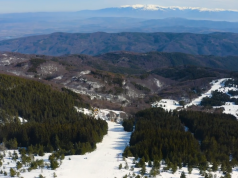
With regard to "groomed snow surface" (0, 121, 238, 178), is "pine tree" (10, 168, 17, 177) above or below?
A: above

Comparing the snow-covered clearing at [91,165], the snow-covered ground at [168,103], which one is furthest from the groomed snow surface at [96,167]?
the snow-covered ground at [168,103]

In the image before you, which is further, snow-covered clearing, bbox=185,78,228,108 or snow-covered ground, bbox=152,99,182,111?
snow-covered clearing, bbox=185,78,228,108

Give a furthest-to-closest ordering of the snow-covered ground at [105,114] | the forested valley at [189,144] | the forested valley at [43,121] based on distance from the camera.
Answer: the snow-covered ground at [105,114] < the forested valley at [43,121] < the forested valley at [189,144]

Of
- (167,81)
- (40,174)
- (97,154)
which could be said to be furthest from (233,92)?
(40,174)

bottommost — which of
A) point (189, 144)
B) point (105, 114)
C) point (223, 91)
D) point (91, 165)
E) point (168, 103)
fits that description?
point (168, 103)

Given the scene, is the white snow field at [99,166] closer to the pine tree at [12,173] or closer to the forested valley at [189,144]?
the pine tree at [12,173]

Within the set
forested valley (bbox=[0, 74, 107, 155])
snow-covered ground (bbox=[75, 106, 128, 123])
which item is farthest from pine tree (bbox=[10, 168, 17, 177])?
snow-covered ground (bbox=[75, 106, 128, 123])

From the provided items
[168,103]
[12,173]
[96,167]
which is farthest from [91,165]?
[168,103]

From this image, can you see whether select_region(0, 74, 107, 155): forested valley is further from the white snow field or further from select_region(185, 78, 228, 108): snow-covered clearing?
select_region(185, 78, 228, 108): snow-covered clearing

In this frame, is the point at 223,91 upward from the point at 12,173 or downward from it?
downward

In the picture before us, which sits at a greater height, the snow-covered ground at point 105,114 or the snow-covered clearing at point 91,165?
the snow-covered clearing at point 91,165

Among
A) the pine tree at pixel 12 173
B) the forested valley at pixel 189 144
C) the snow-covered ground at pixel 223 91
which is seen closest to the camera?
the pine tree at pixel 12 173

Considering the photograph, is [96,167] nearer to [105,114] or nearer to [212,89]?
[105,114]

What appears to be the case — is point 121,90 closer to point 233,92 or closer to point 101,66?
point 233,92
